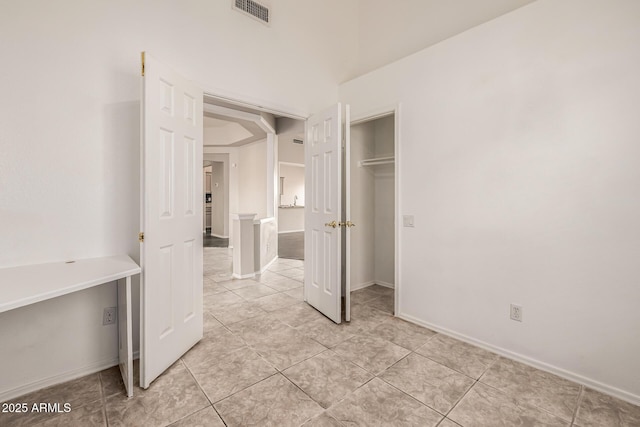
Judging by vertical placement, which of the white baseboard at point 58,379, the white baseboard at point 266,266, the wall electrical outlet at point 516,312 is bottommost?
the white baseboard at point 58,379

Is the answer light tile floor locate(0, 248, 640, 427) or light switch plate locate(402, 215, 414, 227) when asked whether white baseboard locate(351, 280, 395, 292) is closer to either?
light tile floor locate(0, 248, 640, 427)

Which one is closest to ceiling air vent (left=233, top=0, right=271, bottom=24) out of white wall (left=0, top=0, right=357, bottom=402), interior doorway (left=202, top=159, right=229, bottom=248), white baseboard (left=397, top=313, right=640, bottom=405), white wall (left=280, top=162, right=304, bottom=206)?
white wall (left=0, top=0, right=357, bottom=402)

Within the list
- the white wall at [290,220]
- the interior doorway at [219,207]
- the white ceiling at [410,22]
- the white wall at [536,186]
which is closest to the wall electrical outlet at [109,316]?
the white wall at [536,186]

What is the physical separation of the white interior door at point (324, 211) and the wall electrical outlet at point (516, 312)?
4.81 feet

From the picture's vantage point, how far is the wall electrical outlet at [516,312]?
2217 mm

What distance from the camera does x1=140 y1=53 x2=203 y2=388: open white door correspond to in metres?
1.84

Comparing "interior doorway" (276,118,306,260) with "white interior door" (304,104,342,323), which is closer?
"white interior door" (304,104,342,323)

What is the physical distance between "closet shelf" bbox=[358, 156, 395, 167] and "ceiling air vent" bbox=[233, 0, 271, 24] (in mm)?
1961

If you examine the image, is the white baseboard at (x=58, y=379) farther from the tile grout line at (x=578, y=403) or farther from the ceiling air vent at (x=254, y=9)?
the ceiling air vent at (x=254, y=9)

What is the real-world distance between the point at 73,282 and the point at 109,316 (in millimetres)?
843

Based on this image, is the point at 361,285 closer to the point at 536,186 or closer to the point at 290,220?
the point at 536,186

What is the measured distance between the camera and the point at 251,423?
1.56 m

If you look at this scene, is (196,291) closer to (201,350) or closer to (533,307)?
(201,350)

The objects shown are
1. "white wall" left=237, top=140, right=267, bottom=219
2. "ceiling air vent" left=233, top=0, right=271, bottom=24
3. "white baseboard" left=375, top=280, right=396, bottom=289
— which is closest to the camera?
"ceiling air vent" left=233, top=0, right=271, bottom=24
